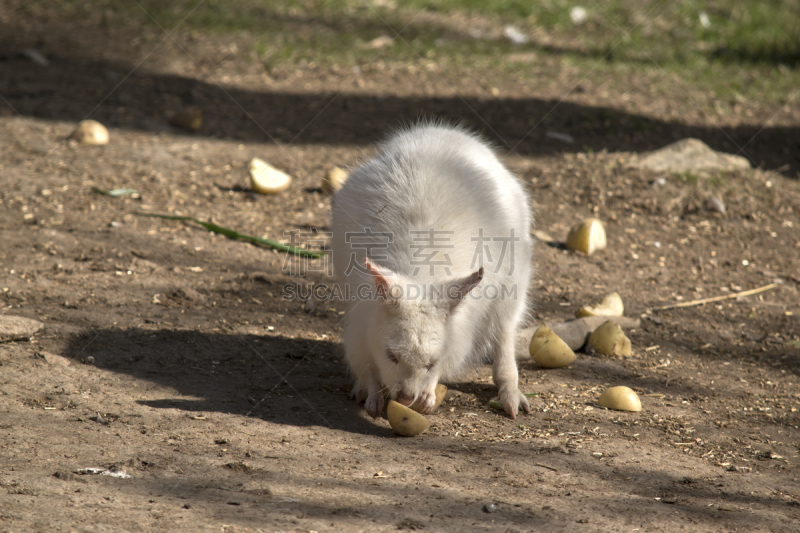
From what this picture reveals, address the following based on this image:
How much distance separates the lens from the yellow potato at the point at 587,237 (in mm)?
5473

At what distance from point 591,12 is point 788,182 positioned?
542cm

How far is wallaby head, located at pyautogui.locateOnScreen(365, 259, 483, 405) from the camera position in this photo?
2963 millimetres

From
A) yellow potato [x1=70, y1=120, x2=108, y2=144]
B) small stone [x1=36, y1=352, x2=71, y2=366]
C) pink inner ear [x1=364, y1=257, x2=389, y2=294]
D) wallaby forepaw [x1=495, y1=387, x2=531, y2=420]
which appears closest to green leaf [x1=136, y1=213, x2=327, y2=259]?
A: yellow potato [x1=70, y1=120, x2=108, y2=144]

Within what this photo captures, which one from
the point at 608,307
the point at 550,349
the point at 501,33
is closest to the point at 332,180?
the point at 608,307

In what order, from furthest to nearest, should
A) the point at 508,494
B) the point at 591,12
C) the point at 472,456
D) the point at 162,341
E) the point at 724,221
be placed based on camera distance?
the point at 591,12 < the point at 724,221 < the point at 162,341 < the point at 472,456 < the point at 508,494

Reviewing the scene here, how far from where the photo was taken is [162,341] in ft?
12.6

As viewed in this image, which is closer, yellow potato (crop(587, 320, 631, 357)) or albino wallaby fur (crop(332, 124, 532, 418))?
albino wallaby fur (crop(332, 124, 532, 418))

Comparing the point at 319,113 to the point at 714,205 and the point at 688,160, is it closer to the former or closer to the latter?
the point at 688,160

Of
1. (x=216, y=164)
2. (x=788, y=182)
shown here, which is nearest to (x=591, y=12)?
(x=788, y=182)

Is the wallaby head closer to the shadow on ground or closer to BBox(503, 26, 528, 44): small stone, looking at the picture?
the shadow on ground

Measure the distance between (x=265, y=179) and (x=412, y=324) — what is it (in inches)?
141

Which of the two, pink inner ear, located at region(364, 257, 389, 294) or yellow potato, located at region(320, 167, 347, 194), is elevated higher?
yellow potato, located at region(320, 167, 347, 194)

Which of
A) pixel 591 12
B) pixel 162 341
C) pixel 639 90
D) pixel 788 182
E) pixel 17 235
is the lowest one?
pixel 162 341

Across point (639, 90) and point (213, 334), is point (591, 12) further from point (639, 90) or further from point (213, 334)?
point (213, 334)
